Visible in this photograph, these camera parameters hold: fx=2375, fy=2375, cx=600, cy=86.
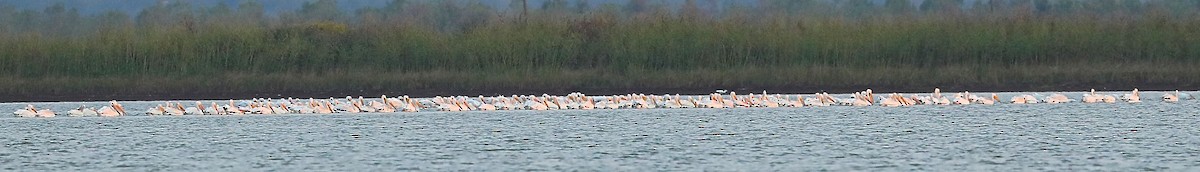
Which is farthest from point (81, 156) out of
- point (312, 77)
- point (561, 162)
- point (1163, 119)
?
point (312, 77)

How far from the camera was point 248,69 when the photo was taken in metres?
40.2

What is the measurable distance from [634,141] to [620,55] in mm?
17251

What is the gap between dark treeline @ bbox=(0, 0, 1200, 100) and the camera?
38594 mm

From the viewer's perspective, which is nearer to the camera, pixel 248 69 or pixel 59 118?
pixel 59 118

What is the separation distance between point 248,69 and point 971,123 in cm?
1685

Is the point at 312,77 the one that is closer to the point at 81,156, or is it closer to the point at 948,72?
the point at 948,72

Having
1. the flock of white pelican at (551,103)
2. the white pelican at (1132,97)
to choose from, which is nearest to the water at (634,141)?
the flock of white pelican at (551,103)

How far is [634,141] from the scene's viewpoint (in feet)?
75.9

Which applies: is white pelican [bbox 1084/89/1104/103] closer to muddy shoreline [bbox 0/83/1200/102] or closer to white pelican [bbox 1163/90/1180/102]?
white pelican [bbox 1163/90/1180/102]

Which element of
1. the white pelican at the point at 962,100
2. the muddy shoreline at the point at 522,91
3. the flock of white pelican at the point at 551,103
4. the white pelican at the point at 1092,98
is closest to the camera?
the flock of white pelican at the point at 551,103

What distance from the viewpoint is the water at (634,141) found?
64.8ft

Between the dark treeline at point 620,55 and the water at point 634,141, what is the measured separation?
734 cm

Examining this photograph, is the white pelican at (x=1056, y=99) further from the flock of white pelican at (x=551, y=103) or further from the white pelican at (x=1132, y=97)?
the white pelican at (x=1132, y=97)

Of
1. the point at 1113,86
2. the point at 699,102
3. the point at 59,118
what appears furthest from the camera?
the point at 1113,86
